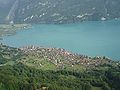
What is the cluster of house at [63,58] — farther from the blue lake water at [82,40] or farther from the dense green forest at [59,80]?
the blue lake water at [82,40]

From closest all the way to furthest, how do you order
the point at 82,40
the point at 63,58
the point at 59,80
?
the point at 59,80, the point at 63,58, the point at 82,40

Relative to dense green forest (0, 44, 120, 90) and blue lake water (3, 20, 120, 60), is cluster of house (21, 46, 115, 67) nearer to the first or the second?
dense green forest (0, 44, 120, 90)

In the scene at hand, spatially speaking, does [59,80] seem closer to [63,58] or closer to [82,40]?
[63,58]

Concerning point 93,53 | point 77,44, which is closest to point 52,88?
point 93,53

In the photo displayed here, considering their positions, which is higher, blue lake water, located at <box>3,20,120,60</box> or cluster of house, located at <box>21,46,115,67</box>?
cluster of house, located at <box>21,46,115,67</box>

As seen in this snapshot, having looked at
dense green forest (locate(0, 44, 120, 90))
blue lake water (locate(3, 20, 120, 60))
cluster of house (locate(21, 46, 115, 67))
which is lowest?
blue lake water (locate(3, 20, 120, 60))

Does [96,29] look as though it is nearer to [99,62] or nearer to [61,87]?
[99,62]

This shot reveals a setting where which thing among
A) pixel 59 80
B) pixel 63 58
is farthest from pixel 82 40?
pixel 59 80

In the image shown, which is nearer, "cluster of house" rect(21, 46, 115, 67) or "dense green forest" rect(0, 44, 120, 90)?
"dense green forest" rect(0, 44, 120, 90)

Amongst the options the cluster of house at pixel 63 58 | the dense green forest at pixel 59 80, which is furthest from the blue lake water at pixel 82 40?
the dense green forest at pixel 59 80

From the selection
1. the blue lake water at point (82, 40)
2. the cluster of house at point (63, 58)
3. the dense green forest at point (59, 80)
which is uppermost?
the dense green forest at point (59, 80)

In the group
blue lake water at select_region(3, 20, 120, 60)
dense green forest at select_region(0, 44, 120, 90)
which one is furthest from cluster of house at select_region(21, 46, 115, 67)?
blue lake water at select_region(3, 20, 120, 60)
